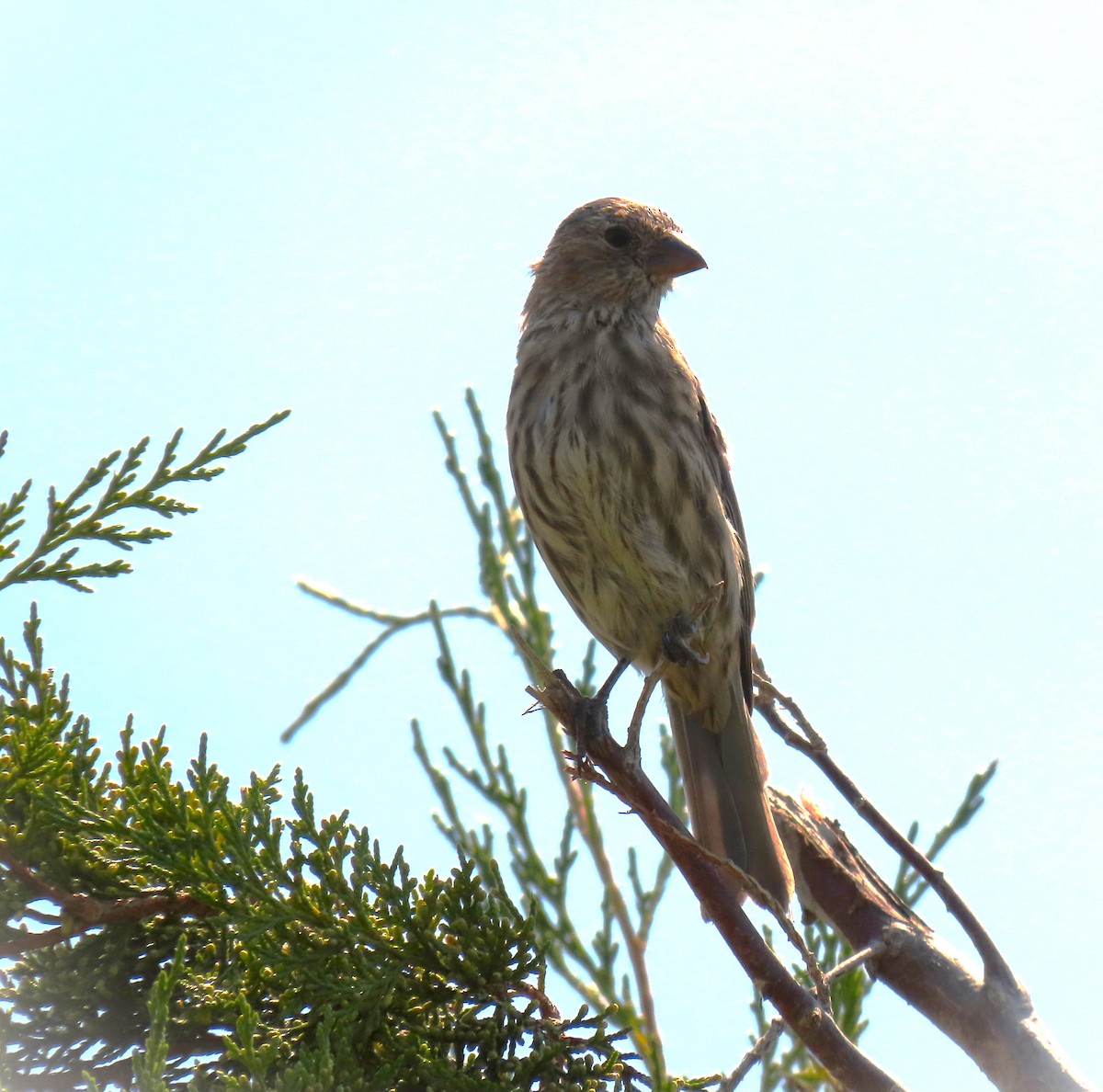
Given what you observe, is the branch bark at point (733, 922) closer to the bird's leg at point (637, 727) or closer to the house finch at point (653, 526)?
the bird's leg at point (637, 727)

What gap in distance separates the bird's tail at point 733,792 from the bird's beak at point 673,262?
1.61m

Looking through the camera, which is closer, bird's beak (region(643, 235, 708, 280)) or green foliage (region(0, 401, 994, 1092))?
green foliage (region(0, 401, 994, 1092))

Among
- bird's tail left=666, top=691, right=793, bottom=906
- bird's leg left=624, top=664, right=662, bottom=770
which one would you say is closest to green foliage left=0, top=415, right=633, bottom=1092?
bird's leg left=624, top=664, right=662, bottom=770

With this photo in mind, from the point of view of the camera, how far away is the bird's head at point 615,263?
4961 millimetres

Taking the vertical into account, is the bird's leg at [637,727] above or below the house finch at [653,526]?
below

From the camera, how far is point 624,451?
425cm

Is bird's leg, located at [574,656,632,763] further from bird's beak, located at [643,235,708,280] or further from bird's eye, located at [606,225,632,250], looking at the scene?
bird's eye, located at [606,225,632,250]

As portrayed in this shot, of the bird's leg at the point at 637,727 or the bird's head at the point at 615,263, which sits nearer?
the bird's leg at the point at 637,727

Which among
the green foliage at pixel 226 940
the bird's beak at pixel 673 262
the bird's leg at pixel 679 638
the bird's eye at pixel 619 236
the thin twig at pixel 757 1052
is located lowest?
the thin twig at pixel 757 1052

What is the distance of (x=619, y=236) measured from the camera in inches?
Result: 203

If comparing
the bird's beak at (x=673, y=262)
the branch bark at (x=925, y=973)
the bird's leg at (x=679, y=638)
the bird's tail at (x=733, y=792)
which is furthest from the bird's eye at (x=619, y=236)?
the branch bark at (x=925, y=973)

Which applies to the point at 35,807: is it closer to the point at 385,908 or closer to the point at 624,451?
the point at 385,908

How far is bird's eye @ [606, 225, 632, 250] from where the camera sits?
513 centimetres

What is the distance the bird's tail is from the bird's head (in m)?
1.51
